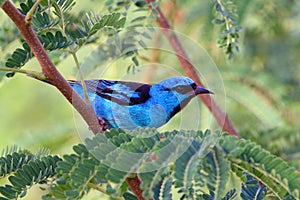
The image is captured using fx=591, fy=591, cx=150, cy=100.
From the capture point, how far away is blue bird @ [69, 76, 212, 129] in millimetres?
2930

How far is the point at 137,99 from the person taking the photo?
121 inches

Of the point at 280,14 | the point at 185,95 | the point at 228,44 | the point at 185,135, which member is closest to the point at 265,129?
the point at 185,95

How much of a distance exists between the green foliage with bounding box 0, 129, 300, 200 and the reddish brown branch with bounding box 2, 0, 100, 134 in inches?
4.8

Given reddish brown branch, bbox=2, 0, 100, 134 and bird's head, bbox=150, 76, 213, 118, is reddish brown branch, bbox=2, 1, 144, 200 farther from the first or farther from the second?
bird's head, bbox=150, 76, 213, 118

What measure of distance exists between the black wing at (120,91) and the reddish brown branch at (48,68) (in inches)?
38.3

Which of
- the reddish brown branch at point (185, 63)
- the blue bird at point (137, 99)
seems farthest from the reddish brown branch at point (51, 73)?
the reddish brown branch at point (185, 63)

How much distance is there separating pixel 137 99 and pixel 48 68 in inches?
47.6

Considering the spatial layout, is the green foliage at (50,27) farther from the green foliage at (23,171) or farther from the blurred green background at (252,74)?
the blurred green background at (252,74)

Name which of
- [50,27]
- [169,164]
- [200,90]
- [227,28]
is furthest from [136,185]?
[200,90]

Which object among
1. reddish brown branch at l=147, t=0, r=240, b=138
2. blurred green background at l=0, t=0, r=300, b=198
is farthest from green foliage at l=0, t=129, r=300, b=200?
blurred green background at l=0, t=0, r=300, b=198

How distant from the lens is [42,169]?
1.97 metres

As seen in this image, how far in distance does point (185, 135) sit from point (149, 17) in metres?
1.30

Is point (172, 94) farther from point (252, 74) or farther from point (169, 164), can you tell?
point (252, 74)

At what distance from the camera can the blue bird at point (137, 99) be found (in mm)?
2930
